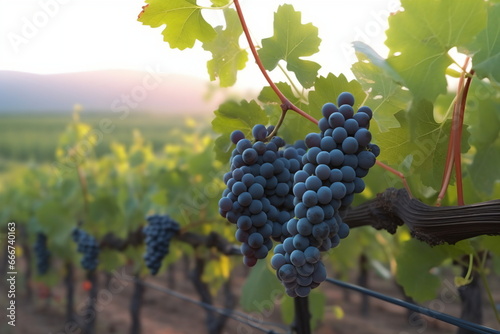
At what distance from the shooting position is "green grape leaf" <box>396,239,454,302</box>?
5.07 ft

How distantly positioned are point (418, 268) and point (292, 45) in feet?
2.82

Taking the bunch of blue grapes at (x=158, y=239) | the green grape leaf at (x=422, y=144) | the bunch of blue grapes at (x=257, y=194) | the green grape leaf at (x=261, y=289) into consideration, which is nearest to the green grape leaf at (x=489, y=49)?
the green grape leaf at (x=422, y=144)

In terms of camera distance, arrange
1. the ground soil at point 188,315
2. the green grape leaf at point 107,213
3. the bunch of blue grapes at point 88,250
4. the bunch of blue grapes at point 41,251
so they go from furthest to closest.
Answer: the ground soil at point 188,315 → the bunch of blue grapes at point 41,251 → the green grape leaf at point 107,213 → the bunch of blue grapes at point 88,250

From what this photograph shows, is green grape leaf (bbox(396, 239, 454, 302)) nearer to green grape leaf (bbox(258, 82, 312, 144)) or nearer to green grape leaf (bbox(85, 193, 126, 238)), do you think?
green grape leaf (bbox(258, 82, 312, 144))

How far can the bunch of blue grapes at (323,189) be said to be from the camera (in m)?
0.90

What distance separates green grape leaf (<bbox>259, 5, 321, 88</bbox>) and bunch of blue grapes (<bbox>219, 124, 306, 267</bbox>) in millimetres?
192

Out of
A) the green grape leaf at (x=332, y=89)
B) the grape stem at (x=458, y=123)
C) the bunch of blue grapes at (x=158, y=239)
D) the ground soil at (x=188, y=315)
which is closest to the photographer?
the grape stem at (x=458, y=123)

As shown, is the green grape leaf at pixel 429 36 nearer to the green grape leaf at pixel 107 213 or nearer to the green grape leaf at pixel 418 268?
the green grape leaf at pixel 418 268

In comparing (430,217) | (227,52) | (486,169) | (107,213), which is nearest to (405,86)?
(430,217)

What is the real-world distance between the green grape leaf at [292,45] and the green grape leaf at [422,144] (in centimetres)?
25

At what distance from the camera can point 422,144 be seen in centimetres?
109

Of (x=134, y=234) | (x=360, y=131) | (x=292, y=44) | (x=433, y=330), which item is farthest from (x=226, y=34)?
(x=433, y=330)

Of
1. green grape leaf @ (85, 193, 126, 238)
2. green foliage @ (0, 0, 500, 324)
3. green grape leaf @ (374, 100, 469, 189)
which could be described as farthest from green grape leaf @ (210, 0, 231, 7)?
green grape leaf @ (85, 193, 126, 238)

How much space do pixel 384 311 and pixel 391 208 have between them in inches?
252
